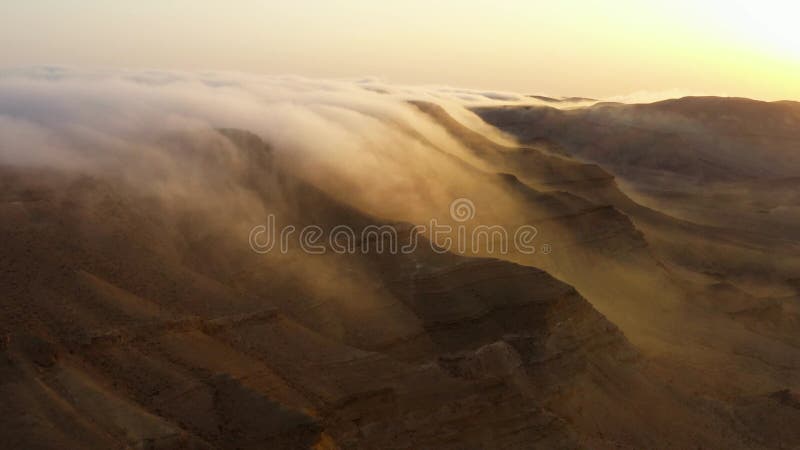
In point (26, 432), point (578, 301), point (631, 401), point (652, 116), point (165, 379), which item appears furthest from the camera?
point (652, 116)

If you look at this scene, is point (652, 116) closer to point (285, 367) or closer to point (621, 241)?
point (621, 241)

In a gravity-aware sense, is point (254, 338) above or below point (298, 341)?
above

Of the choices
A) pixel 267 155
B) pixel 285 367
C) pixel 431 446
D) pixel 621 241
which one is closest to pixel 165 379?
pixel 285 367

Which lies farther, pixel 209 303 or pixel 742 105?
pixel 742 105

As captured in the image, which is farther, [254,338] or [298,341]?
[298,341]

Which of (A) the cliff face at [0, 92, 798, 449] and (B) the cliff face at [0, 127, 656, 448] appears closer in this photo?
(B) the cliff face at [0, 127, 656, 448]

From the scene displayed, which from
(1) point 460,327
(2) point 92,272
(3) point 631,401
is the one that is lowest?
(3) point 631,401

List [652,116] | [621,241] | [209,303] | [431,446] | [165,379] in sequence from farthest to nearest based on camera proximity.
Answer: [652,116] → [621,241] → [209,303] → [431,446] → [165,379]

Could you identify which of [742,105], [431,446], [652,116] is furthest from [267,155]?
[742,105]

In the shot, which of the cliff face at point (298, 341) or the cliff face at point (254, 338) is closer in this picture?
the cliff face at point (254, 338)

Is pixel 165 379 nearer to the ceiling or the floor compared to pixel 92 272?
nearer to the floor
